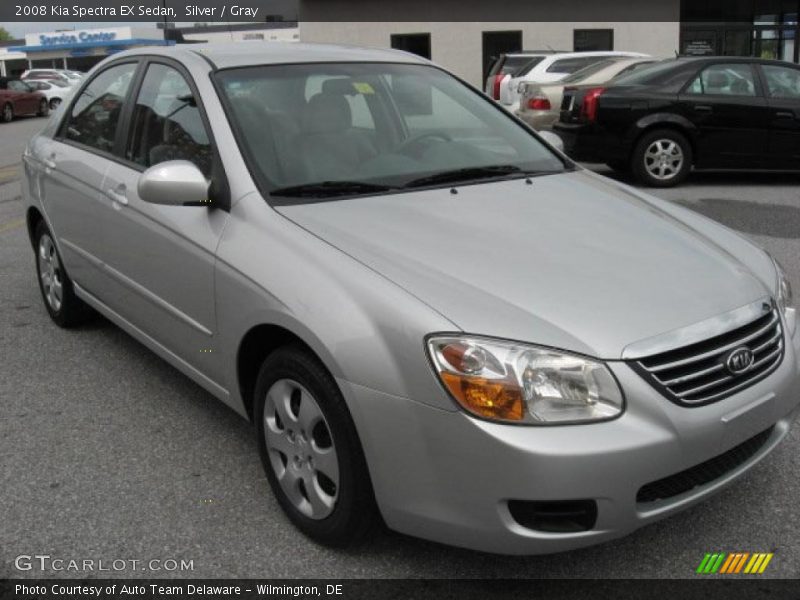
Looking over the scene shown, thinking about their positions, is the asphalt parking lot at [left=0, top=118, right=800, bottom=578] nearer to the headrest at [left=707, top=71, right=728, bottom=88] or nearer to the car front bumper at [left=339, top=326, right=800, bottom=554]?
A: the car front bumper at [left=339, top=326, right=800, bottom=554]

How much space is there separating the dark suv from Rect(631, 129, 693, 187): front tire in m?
0.01

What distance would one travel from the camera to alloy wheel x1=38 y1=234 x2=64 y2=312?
16.4 feet

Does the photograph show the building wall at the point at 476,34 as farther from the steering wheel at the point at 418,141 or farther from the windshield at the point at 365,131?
the steering wheel at the point at 418,141

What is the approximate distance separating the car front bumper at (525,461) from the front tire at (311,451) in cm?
9

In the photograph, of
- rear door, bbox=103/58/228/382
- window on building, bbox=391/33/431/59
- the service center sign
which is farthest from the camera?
the service center sign

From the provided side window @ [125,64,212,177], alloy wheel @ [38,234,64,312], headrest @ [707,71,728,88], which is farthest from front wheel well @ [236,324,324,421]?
headrest @ [707,71,728,88]

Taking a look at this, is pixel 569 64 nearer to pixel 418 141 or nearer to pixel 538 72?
pixel 538 72

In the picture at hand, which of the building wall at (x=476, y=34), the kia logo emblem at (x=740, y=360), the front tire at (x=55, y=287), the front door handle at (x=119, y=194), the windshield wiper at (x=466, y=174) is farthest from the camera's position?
the building wall at (x=476, y=34)

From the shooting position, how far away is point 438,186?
3357 mm

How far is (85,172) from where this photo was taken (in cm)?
432

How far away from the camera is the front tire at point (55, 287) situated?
4957 mm

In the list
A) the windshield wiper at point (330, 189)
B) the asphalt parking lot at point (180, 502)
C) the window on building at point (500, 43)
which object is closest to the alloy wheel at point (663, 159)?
the asphalt parking lot at point (180, 502)

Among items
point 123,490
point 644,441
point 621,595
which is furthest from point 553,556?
point 123,490

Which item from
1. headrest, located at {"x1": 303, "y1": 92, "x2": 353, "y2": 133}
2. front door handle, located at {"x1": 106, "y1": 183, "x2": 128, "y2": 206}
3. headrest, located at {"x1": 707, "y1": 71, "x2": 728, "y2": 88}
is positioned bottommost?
front door handle, located at {"x1": 106, "y1": 183, "x2": 128, "y2": 206}
